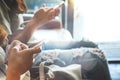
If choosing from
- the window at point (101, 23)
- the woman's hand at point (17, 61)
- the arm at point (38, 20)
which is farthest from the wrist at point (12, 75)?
the window at point (101, 23)

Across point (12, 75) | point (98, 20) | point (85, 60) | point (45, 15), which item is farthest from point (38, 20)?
point (98, 20)

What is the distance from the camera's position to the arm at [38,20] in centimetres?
99

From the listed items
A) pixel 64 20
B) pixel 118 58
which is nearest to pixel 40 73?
pixel 64 20

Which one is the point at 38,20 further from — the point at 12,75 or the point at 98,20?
the point at 98,20

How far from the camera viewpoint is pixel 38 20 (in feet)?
3.35

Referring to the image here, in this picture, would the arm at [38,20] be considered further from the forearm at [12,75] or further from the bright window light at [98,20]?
the bright window light at [98,20]

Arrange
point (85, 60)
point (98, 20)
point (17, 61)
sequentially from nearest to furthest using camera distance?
point (17, 61) < point (85, 60) < point (98, 20)

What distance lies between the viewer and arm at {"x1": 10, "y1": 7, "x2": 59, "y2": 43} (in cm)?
99

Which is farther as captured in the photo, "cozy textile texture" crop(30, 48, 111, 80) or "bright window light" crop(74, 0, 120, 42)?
"bright window light" crop(74, 0, 120, 42)

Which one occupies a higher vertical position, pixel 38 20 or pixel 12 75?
pixel 38 20

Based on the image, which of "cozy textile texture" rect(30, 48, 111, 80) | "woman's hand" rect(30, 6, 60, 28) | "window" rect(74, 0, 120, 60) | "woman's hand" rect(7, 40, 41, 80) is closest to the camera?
"woman's hand" rect(7, 40, 41, 80)

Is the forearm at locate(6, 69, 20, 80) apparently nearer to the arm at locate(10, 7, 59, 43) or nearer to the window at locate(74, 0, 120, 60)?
the arm at locate(10, 7, 59, 43)

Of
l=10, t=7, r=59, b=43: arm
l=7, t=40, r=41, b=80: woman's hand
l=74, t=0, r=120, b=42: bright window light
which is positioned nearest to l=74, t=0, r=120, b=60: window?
l=74, t=0, r=120, b=42: bright window light

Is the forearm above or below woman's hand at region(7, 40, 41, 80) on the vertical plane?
below
